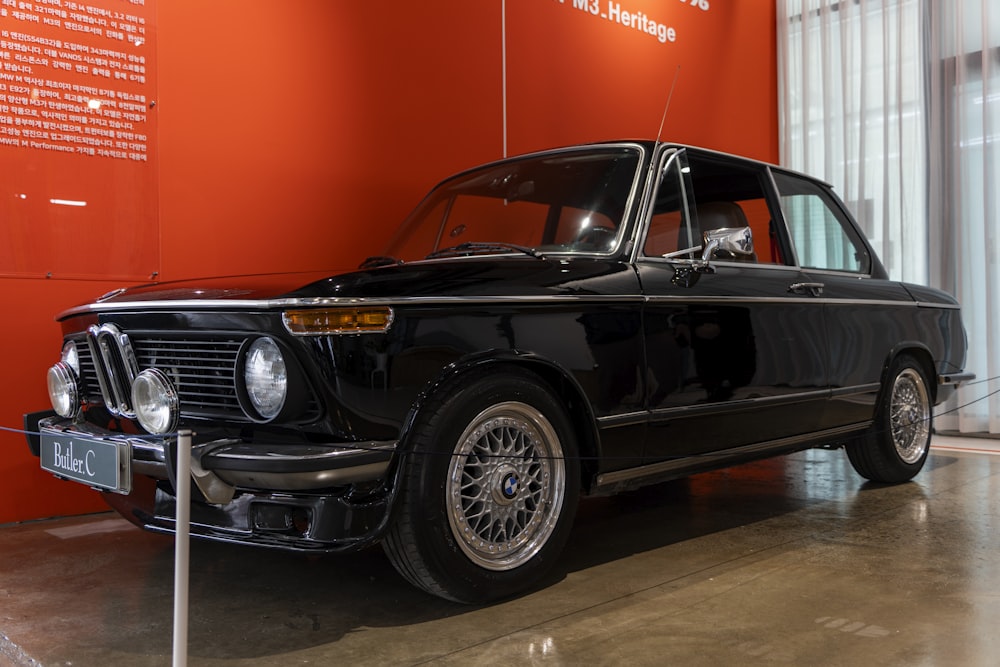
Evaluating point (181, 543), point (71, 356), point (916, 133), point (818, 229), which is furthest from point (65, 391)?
point (916, 133)

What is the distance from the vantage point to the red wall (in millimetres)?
4230

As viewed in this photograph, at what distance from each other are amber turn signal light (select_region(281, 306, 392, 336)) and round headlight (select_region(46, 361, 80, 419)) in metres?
1.20

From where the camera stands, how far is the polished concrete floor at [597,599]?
2428 mm

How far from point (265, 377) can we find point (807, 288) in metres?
2.62

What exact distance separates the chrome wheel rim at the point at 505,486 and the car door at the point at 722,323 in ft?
1.66

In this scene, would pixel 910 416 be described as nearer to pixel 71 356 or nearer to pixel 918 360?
pixel 918 360

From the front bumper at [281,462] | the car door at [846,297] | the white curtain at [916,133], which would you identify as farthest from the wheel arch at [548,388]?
the white curtain at [916,133]

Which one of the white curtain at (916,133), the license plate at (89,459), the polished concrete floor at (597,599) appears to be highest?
the white curtain at (916,133)

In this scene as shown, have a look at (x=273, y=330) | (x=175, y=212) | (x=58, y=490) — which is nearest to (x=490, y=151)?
(x=175, y=212)

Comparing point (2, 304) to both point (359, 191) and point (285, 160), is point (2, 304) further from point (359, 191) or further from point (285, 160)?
point (359, 191)

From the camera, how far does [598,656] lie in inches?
93.3

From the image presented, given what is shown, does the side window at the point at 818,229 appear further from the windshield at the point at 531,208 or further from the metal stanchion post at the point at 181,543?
the metal stanchion post at the point at 181,543

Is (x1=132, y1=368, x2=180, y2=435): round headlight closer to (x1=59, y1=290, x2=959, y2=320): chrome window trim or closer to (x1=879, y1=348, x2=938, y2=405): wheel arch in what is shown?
(x1=59, y1=290, x2=959, y2=320): chrome window trim

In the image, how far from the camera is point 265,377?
252 centimetres
